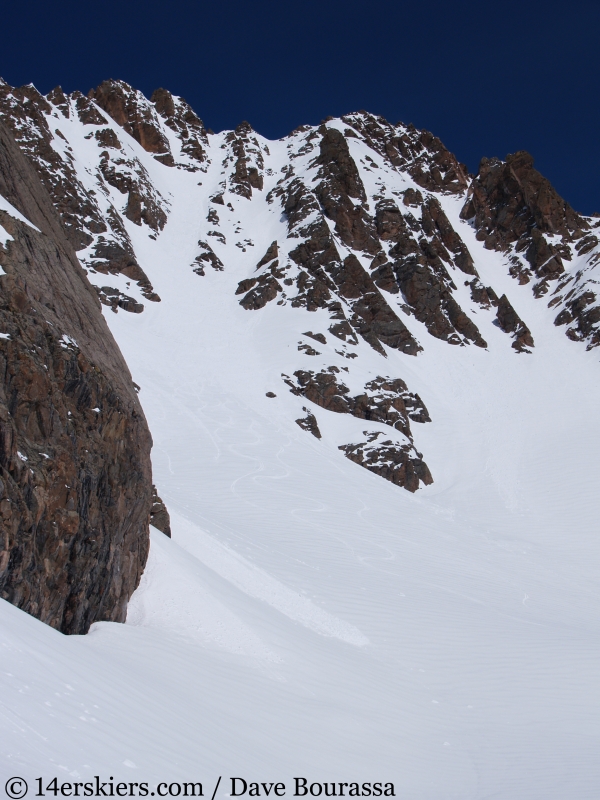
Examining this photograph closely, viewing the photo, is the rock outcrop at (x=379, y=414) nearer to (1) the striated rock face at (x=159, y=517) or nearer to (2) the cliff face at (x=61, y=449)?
(1) the striated rock face at (x=159, y=517)

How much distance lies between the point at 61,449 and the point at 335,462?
22.0 metres

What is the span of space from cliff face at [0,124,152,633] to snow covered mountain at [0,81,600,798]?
0.76 meters

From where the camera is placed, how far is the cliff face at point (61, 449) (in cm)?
607

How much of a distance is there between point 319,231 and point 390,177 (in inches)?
1058

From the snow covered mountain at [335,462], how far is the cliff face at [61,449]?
763mm

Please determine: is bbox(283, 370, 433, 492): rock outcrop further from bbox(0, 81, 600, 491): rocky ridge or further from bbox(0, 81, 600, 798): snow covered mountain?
bbox(0, 81, 600, 798): snow covered mountain

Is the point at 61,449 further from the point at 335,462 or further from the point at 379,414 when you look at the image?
the point at 379,414

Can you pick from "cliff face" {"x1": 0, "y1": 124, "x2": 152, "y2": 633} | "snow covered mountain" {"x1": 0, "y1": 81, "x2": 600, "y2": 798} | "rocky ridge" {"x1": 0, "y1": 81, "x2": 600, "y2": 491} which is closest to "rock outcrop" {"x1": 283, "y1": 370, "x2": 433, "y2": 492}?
"rocky ridge" {"x1": 0, "y1": 81, "x2": 600, "y2": 491}

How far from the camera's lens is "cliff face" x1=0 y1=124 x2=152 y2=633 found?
6.07 metres

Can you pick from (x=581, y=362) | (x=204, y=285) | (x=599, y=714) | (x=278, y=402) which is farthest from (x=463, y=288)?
(x=599, y=714)

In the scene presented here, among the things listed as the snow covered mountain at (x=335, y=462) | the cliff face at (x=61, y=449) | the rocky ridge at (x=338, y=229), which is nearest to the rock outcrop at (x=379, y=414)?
the rocky ridge at (x=338, y=229)

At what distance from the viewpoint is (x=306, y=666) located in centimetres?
888

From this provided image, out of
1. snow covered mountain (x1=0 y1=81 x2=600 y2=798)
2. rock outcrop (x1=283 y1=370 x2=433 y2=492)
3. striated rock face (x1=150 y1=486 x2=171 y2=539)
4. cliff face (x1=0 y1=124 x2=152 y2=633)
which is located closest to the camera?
cliff face (x1=0 y1=124 x2=152 y2=633)

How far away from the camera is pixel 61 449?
6844 mm
